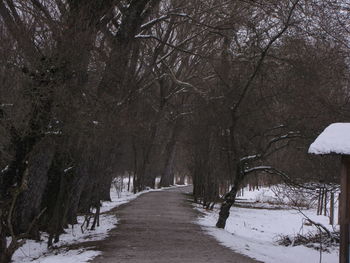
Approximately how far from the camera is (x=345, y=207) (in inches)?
314

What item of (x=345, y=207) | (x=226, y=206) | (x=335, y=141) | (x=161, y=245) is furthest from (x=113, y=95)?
(x=345, y=207)

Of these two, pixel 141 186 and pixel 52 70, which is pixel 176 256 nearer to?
pixel 52 70

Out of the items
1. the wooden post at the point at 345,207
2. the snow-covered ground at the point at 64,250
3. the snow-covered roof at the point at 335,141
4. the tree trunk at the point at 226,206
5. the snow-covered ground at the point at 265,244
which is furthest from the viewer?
the tree trunk at the point at 226,206

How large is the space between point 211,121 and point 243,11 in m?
4.47

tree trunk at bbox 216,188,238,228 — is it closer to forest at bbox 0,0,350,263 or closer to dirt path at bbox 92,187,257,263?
forest at bbox 0,0,350,263

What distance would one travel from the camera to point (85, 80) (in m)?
10.8

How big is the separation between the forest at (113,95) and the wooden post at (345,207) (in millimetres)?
5074

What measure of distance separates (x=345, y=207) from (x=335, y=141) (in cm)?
113

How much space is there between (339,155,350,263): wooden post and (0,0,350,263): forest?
5074 mm

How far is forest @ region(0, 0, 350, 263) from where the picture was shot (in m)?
9.48

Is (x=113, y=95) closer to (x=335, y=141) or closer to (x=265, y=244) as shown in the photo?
(x=335, y=141)

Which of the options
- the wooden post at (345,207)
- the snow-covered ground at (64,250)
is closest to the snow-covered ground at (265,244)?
the wooden post at (345,207)

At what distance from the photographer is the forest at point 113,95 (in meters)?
9.48

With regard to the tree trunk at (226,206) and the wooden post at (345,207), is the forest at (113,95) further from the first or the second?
the wooden post at (345,207)
